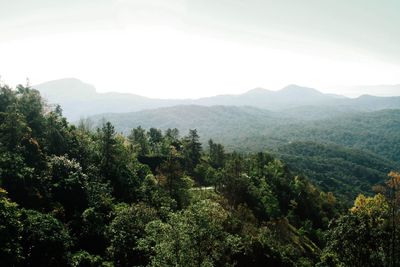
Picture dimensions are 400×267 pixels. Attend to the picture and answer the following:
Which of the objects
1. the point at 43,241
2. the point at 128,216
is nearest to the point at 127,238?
the point at 128,216

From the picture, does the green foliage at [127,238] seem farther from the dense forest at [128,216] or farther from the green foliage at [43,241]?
the green foliage at [43,241]

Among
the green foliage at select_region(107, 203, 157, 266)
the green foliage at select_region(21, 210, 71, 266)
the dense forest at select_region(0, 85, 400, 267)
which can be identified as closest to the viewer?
the dense forest at select_region(0, 85, 400, 267)

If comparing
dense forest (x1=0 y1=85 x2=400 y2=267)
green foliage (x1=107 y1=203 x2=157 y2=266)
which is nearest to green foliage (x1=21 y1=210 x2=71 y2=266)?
dense forest (x1=0 y1=85 x2=400 y2=267)

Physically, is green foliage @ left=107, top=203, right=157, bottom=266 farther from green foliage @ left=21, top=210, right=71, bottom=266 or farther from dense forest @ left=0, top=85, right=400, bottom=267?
green foliage @ left=21, top=210, right=71, bottom=266

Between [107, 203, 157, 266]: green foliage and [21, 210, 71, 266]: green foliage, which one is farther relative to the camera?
[107, 203, 157, 266]: green foliage

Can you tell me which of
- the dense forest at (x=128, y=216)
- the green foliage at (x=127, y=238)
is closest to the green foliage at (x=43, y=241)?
the dense forest at (x=128, y=216)

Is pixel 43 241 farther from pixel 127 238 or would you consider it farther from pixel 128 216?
pixel 128 216

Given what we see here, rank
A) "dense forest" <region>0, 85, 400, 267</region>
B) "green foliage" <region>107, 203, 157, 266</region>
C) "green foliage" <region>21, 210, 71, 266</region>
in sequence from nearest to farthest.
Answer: "dense forest" <region>0, 85, 400, 267</region>
"green foliage" <region>21, 210, 71, 266</region>
"green foliage" <region>107, 203, 157, 266</region>

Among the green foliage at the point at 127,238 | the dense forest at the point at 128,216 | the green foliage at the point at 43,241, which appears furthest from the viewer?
the green foliage at the point at 127,238
